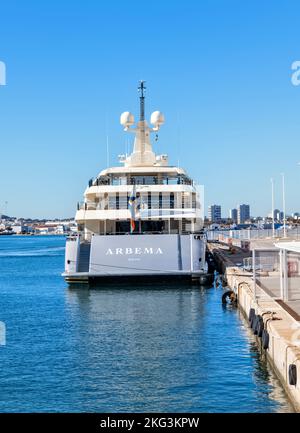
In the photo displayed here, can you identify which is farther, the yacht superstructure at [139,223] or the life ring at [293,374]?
the yacht superstructure at [139,223]

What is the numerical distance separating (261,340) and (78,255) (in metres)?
17.4

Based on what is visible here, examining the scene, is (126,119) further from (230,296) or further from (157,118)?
(230,296)

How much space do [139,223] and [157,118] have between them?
11600 mm

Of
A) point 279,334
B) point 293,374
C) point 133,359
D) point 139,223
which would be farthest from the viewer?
point 139,223

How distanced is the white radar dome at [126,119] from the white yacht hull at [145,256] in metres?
13.2

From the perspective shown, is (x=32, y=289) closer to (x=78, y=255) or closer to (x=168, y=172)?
(x=78, y=255)

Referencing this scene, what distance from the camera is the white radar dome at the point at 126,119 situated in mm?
43188

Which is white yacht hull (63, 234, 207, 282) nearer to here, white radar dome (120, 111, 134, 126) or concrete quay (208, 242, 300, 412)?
concrete quay (208, 242, 300, 412)

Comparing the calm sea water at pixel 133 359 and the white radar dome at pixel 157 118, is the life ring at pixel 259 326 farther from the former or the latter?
the white radar dome at pixel 157 118

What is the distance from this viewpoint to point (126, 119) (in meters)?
43.3

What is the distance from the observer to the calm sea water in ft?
45.1

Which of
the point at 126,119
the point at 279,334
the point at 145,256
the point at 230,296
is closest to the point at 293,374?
the point at 279,334

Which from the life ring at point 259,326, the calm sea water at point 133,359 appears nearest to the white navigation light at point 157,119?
the calm sea water at point 133,359
